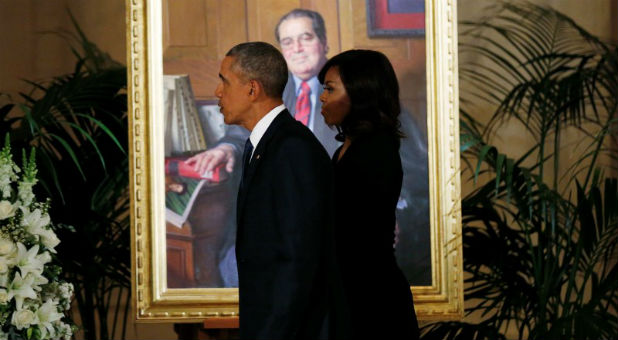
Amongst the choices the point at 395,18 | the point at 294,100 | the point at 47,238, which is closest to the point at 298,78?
the point at 294,100

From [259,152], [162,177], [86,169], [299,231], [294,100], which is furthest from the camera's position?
[86,169]

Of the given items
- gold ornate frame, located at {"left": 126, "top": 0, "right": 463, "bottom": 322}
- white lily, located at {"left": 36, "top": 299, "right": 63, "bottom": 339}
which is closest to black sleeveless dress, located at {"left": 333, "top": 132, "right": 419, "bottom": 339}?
white lily, located at {"left": 36, "top": 299, "right": 63, "bottom": 339}

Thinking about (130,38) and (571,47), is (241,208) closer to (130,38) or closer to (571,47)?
(130,38)

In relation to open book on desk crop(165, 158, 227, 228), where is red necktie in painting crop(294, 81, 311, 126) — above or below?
above

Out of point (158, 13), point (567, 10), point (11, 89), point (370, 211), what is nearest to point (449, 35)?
point (158, 13)

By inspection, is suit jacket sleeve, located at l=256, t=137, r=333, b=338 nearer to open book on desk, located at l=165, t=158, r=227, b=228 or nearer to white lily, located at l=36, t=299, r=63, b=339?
white lily, located at l=36, t=299, r=63, b=339

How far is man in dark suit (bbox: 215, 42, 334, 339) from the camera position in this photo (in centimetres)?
276

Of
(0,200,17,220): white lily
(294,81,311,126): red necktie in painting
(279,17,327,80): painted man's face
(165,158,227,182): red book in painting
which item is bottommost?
(0,200,17,220): white lily

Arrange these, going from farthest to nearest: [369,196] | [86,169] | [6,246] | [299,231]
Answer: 1. [86,169]
2. [6,246]
3. [369,196]
4. [299,231]

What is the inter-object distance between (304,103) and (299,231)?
2.35 meters

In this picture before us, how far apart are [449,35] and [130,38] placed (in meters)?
1.54

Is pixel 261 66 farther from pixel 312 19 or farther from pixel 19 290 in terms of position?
pixel 312 19

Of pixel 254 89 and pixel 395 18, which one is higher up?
pixel 395 18

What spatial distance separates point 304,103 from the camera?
5.07 meters
